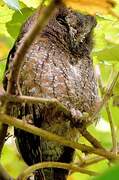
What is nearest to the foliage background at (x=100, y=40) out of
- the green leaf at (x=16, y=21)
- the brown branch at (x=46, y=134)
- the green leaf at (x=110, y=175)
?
the green leaf at (x=16, y=21)

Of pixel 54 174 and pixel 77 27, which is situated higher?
pixel 77 27

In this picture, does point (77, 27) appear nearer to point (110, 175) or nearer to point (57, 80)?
point (57, 80)

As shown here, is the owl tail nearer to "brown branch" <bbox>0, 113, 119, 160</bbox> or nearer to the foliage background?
the foliage background

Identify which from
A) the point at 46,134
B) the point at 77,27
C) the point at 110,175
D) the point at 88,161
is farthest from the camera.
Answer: the point at 77,27

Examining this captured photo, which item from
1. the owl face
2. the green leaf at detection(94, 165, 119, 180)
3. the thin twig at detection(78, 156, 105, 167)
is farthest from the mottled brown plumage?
the green leaf at detection(94, 165, 119, 180)

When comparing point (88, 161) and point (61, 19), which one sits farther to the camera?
point (61, 19)

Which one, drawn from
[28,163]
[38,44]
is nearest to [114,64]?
[38,44]

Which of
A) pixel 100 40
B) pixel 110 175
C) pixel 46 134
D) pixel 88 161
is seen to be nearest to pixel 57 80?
pixel 100 40
